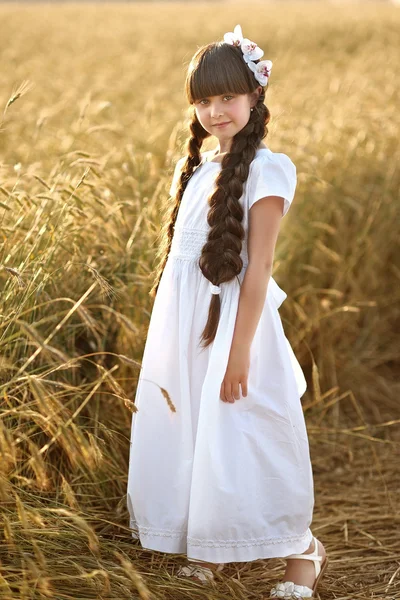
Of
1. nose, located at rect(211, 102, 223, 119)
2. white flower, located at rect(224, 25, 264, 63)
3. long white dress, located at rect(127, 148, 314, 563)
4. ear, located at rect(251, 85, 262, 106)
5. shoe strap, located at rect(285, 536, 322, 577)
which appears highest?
white flower, located at rect(224, 25, 264, 63)

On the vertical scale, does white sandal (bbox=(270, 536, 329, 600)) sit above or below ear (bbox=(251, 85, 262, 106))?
below

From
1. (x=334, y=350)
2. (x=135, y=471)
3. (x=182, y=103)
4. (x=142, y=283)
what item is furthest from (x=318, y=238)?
(x=182, y=103)

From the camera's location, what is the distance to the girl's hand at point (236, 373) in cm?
200

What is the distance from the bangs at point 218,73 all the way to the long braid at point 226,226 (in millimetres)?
133

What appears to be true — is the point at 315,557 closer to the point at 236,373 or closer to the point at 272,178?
the point at 236,373

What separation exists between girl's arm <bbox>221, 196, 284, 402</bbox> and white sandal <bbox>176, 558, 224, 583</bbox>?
1.52 ft

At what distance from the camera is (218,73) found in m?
2.02

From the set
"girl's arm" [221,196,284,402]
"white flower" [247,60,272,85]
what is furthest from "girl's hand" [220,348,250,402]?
"white flower" [247,60,272,85]

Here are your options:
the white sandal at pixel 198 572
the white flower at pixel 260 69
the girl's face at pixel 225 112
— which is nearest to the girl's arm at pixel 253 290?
the girl's face at pixel 225 112

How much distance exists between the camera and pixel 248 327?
6.55 ft

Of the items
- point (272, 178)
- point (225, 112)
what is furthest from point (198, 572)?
point (225, 112)

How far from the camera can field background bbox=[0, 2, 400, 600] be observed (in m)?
1.88

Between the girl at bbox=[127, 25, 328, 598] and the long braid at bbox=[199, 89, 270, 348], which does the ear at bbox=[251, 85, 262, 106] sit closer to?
the girl at bbox=[127, 25, 328, 598]

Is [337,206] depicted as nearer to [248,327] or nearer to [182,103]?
[248,327]
